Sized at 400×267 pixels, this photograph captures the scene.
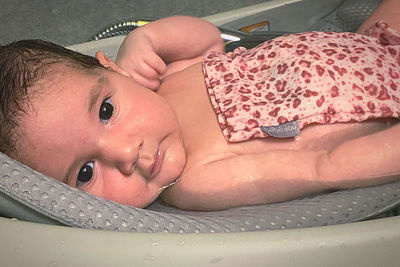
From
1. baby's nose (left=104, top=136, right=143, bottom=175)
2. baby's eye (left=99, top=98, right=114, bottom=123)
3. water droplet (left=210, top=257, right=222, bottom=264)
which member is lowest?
water droplet (left=210, top=257, right=222, bottom=264)

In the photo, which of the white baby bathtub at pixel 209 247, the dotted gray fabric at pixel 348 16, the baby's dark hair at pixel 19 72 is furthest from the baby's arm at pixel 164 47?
the white baby bathtub at pixel 209 247

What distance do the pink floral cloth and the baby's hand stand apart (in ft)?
0.27

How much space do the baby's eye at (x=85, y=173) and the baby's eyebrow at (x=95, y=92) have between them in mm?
69

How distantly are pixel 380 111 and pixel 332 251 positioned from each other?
0.29 meters

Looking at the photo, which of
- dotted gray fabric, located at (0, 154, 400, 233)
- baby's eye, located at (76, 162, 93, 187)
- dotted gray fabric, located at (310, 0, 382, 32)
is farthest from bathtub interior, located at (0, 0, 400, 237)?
dotted gray fabric, located at (310, 0, 382, 32)

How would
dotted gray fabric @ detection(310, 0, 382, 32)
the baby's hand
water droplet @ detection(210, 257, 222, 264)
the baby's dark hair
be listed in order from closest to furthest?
1. water droplet @ detection(210, 257, 222, 264)
2. the baby's dark hair
3. the baby's hand
4. dotted gray fabric @ detection(310, 0, 382, 32)

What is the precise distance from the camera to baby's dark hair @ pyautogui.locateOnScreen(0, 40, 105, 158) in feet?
1.92

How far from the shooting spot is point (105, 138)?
621mm

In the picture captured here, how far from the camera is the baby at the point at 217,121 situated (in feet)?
1.97

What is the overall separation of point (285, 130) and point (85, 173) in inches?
10.6

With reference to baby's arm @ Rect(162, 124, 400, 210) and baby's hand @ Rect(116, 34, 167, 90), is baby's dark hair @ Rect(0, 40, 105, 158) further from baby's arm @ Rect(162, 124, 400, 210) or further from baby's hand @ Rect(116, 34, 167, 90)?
baby's arm @ Rect(162, 124, 400, 210)

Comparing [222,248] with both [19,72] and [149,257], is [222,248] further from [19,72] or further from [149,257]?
[19,72]

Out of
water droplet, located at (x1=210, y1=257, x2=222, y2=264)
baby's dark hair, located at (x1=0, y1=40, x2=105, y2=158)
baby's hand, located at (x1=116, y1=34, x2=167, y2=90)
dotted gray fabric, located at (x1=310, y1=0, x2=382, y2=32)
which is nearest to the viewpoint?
water droplet, located at (x1=210, y1=257, x2=222, y2=264)

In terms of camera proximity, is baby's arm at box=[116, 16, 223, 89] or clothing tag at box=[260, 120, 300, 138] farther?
baby's arm at box=[116, 16, 223, 89]
